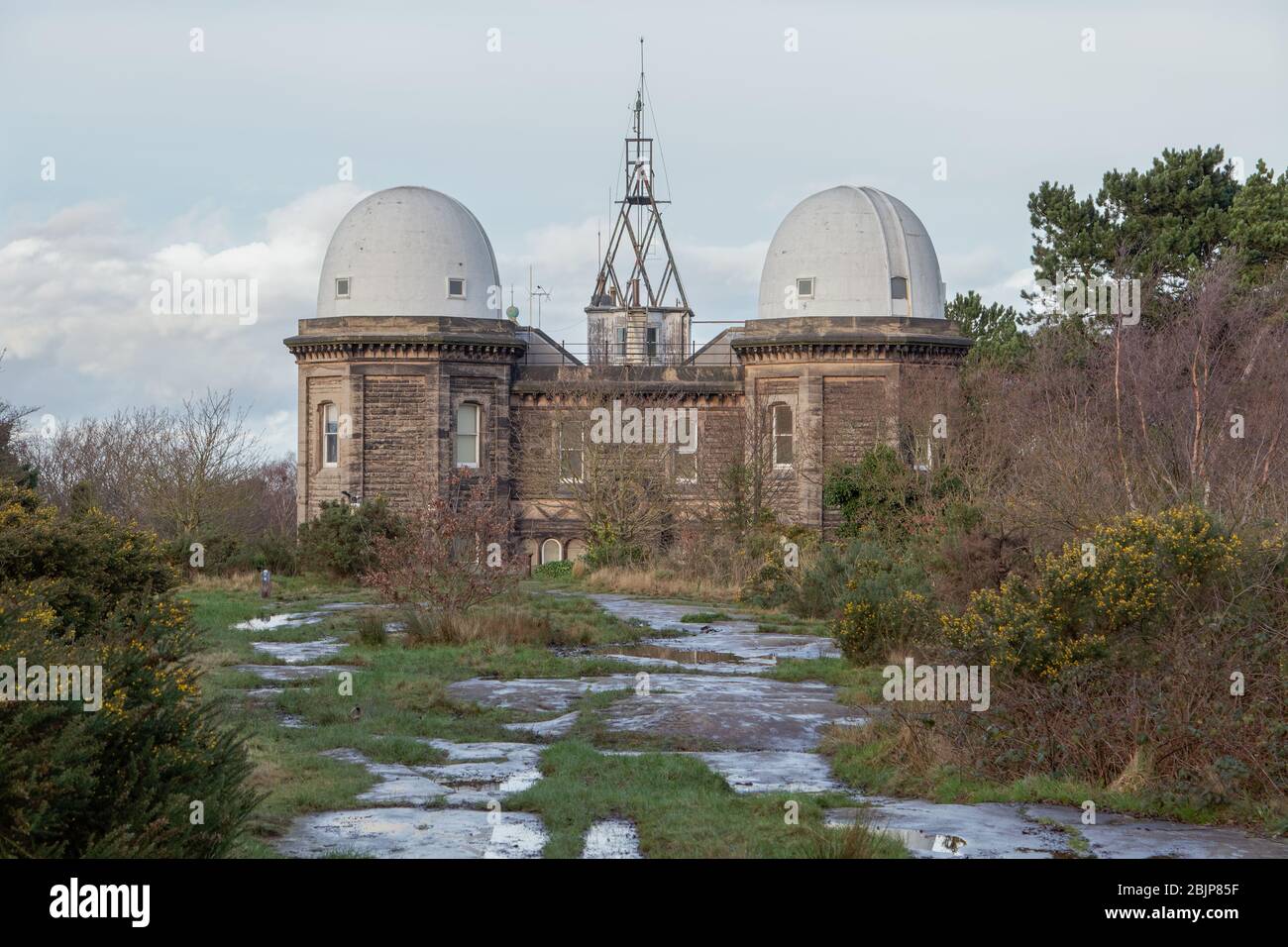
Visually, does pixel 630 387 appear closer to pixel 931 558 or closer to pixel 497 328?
pixel 497 328

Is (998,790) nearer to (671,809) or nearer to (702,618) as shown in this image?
(671,809)

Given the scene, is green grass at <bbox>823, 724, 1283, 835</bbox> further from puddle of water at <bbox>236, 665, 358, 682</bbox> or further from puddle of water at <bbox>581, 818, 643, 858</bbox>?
puddle of water at <bbox>236, 665, 358, 682</bbox>

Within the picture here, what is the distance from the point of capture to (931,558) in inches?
650

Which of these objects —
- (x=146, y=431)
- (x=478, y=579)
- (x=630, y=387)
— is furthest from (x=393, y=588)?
(x=146, y=431)

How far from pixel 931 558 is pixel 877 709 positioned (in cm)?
281

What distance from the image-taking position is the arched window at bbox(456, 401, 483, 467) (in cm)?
4094

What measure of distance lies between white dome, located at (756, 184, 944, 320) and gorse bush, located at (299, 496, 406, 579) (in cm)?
1382

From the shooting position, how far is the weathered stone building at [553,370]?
3928 cm

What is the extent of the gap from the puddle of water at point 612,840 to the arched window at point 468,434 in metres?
31.7

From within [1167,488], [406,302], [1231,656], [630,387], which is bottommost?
[1231,656]

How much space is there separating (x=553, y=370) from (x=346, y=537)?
35.8ft

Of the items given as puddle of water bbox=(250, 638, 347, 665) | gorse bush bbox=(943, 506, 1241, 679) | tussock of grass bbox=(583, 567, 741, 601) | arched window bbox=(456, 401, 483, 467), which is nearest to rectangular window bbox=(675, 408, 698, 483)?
arched window bbox=(456, 401, 483, 467)

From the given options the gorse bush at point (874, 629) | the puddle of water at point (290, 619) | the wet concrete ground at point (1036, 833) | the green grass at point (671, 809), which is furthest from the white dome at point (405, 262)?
the wet concrete ground at point (1036, 833)

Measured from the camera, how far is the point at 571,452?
1592 inches
